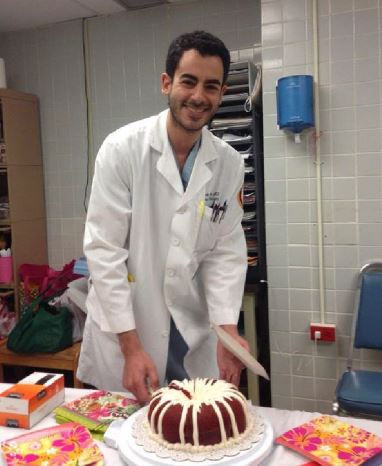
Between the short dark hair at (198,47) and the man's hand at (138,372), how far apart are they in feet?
2.50

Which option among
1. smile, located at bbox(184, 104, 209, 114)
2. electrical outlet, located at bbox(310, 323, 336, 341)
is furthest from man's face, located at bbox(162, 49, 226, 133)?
electrical outlet, located at bbox(310, 323, 336, 341)

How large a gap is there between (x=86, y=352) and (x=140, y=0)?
215 cm

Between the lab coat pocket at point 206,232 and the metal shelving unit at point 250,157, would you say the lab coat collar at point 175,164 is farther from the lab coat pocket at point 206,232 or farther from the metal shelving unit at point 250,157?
the metal shelving unit at point 250,157

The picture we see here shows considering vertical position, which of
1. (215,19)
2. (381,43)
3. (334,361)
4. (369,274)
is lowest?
(334,361)

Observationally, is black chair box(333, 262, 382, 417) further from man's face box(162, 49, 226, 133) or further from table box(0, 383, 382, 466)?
man's face box(162, 49, 226, 133)

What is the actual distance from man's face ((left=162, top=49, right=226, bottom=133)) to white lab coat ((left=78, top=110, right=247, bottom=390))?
0.53ft

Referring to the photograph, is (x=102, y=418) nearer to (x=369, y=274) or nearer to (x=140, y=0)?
(x=369, y=274)

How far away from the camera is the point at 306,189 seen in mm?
2363

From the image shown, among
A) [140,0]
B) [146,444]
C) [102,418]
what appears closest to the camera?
[146,444]

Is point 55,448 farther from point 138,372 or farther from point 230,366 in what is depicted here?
→ point 230,366

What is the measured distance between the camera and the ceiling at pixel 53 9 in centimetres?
292

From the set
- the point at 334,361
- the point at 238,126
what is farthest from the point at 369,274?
the point at 238,126

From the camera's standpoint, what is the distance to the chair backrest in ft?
7.23

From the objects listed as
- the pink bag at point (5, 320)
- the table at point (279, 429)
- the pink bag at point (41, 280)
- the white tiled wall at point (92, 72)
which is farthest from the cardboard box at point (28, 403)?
the white tiled wall at point (92, 72)
